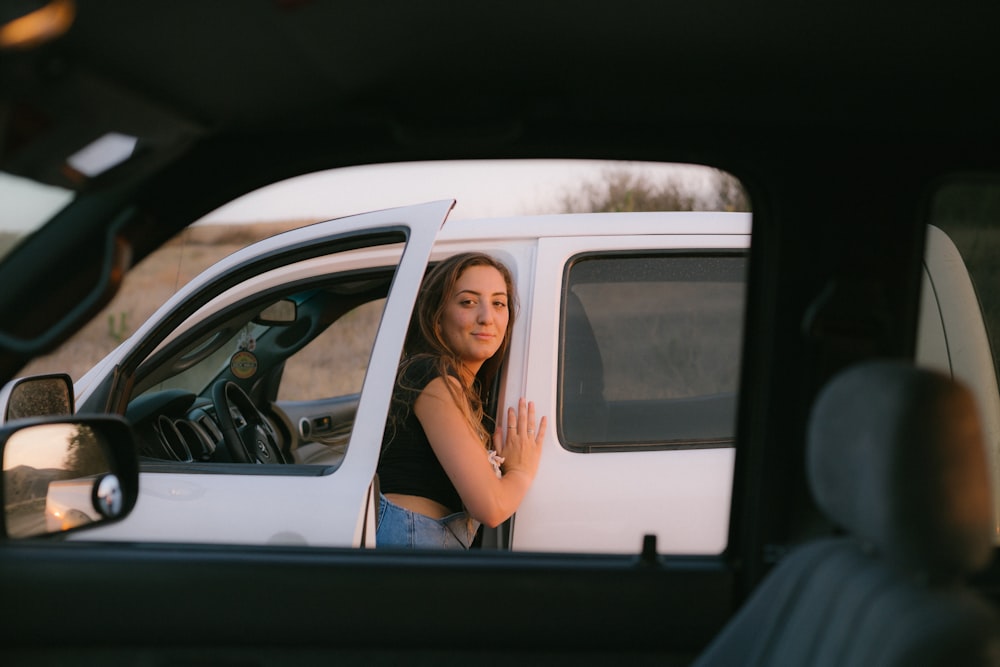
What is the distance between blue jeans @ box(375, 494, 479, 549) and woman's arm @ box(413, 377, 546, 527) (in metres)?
0.10

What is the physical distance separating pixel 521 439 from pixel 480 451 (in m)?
0.17

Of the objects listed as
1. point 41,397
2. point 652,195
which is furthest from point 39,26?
point 652,195

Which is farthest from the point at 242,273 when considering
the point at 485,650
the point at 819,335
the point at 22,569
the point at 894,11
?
the point at 894,11

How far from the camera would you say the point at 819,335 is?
1.66 meters

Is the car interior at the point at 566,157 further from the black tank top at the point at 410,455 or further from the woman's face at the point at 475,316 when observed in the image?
the woman's face at the point at 475,316

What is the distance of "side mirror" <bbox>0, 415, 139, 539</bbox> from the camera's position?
1711mm

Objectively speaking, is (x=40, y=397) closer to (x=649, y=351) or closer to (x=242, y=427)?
(x=242, y=427)

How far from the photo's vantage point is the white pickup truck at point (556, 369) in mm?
2584

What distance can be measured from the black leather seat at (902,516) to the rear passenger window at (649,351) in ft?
4.60

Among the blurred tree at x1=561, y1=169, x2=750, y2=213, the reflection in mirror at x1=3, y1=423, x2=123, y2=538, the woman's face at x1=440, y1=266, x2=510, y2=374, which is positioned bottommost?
the reflection in mirror at x1=3, y1=423, x2=123, y2=538

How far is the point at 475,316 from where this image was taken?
2.74 meters

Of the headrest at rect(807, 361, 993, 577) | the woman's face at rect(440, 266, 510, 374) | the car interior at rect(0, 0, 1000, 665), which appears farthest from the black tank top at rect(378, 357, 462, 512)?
the headrest at rect(807, 361, 993, 577)

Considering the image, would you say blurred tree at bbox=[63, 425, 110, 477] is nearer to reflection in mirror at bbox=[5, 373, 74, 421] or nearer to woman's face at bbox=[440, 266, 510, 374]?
reflection in mirror at bbox=[5, 373, 74, 421]

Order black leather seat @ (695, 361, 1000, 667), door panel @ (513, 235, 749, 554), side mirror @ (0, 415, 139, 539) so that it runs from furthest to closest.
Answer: door panel @ (513, 235, 749, 554) → side mirror @ (0, 415, 139, 539) → black leather seat @ (695, 361, 1000, 667)
